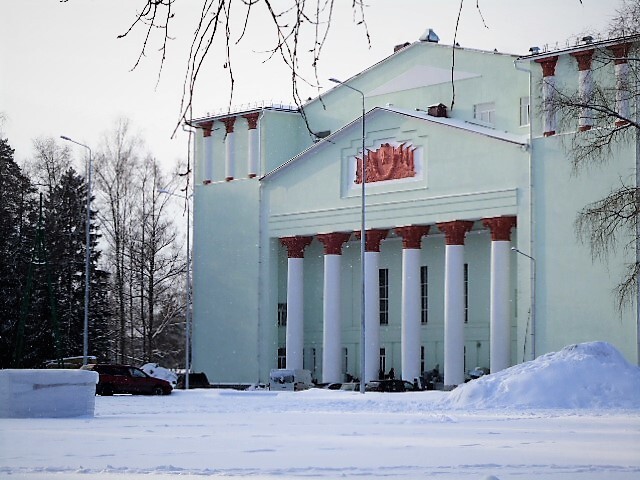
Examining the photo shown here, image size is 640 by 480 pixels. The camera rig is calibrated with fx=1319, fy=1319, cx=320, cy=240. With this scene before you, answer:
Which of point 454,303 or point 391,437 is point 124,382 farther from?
point 391,437

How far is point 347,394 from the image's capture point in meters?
46.7

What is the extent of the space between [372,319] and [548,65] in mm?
14194

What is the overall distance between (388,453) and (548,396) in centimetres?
1511

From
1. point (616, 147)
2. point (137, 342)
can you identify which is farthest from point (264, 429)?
point (137, 342)

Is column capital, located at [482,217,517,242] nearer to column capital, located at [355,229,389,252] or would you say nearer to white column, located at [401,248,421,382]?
white column, located at [401,248,421,382]

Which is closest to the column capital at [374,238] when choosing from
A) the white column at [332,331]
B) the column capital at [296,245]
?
the white column at [332,331]

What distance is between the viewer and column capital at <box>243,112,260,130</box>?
224 ft

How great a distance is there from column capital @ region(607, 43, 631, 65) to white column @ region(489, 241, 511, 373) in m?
12.0

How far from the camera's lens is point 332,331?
62.7 metres

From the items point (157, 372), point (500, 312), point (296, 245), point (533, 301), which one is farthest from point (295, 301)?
point (533, 301)

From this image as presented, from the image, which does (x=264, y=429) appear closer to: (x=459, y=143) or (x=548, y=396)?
(x=548, y=396)

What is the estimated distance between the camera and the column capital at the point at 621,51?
110 feet

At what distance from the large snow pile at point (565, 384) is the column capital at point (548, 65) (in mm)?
23254

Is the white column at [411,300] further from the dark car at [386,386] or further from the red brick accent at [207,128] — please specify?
the red brick accent at [207,128]
